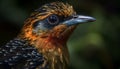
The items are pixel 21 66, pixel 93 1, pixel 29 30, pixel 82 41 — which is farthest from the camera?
pixel 93 1

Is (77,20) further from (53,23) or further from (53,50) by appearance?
(53,50)

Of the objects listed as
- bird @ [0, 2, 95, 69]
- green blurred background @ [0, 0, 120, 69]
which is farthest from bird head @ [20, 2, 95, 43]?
green blurred background @ [0, 0, 120, 69]

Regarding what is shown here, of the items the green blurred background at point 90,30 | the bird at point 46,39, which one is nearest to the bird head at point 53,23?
the bird at point 46,39

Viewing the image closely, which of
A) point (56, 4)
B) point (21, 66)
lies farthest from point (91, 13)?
point (21, 66)

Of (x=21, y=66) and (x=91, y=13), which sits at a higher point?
(x=91, y=13)

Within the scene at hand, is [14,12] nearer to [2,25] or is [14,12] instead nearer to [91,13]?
[2,25]

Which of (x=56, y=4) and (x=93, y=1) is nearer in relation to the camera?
(x=56, y=4)

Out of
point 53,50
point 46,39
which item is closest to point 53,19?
point 46,39
